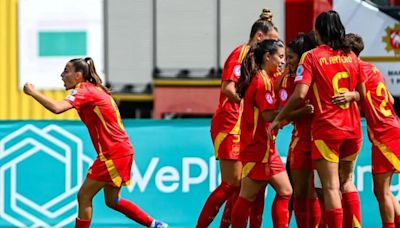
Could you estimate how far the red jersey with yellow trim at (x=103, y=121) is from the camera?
945cm

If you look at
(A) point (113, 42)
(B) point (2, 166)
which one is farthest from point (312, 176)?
(A) point (113, 42)

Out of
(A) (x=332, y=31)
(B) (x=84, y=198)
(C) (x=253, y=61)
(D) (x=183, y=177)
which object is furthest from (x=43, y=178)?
(A) (x=332, y=31)

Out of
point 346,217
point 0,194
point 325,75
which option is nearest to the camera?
point 325,75

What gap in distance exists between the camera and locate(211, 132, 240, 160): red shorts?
32.7 feet

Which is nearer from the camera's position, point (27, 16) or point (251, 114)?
point (251, 114)

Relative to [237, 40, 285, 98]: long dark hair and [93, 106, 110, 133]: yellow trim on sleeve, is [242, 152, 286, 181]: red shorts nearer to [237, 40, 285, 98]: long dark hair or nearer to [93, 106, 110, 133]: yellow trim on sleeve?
[237, 40, 285, 98]: long dark hair

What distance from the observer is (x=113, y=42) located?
16.8 meters

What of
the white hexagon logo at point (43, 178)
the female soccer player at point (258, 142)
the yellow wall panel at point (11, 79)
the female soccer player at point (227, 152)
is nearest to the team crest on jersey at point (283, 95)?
the female soccer player at point (258, 142)

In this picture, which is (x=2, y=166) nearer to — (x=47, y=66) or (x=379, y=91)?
(x=379, y=91)

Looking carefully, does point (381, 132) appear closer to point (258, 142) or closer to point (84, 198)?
point (258, 142)

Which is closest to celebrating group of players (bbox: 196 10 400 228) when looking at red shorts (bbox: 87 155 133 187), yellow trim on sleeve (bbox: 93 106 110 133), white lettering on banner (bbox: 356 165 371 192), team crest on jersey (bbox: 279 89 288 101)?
team crest on jersey (bbox: 279 89 288 101)

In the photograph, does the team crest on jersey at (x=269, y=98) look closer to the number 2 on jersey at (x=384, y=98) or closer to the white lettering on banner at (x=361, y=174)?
the number 2 on jersey at (x=384, y=98)

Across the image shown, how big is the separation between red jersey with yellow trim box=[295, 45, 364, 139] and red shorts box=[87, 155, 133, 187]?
172 cm

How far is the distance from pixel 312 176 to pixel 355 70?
107cm
